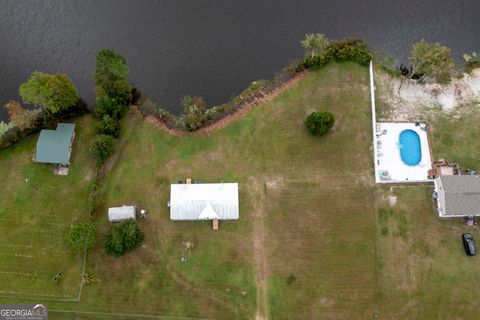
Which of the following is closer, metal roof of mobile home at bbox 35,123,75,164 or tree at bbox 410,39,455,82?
metal roof of mobile home at bbox 35,123,75,164

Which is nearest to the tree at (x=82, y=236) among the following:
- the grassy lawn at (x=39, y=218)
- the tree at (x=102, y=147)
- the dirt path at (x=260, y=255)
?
the grassy lawn at (x=39, y=218)

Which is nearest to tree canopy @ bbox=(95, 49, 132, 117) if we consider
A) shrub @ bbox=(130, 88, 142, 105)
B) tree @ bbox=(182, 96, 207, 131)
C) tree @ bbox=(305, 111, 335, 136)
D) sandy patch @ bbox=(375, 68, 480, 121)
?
shrub @ bbox=(130, 88, 142, 105)

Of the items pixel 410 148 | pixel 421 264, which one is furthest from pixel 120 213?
→ pixel 410 148

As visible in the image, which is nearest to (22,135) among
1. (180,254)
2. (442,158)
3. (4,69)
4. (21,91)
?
(21,91)

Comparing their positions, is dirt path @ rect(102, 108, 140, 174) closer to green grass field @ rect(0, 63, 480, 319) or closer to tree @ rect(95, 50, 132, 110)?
green grass field @ rect(0, 63, 480, 319)

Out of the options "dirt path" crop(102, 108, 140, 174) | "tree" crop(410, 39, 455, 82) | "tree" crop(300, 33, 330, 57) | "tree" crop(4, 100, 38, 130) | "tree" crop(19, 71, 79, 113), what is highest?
"tree" crop(300, 33, 330, 57)

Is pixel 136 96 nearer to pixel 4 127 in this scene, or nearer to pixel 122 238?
pixel 4 127
